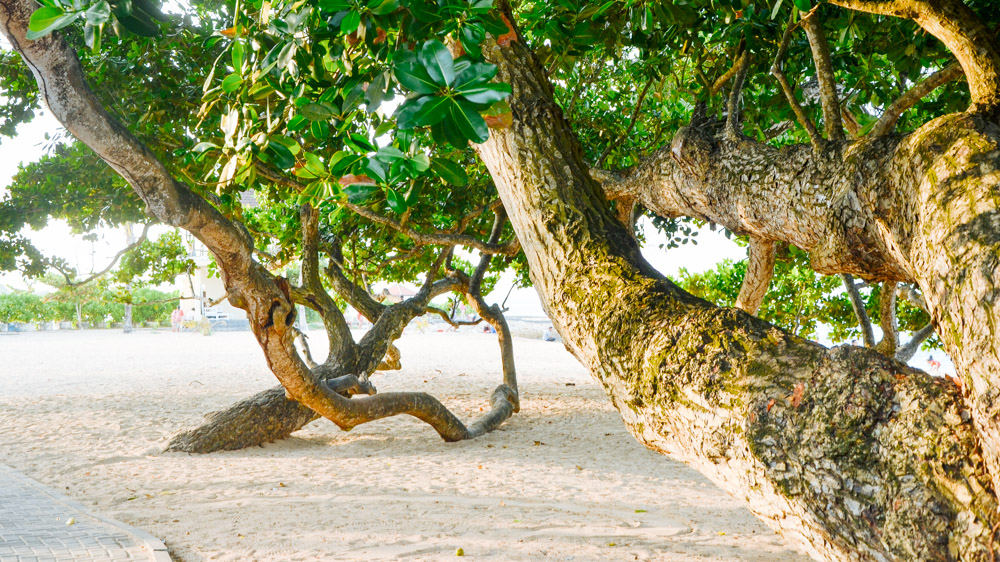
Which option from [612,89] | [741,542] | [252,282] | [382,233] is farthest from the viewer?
[382,233]

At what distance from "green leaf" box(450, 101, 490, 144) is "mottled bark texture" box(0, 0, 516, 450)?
4.50 feet

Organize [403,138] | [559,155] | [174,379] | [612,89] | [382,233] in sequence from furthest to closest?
[174,379], [382,233], [612,89], [559,155], [403,138]

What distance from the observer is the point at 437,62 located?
1229 mm

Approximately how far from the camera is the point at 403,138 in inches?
56.6

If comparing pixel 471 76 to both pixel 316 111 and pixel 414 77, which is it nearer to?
pixel 414 77

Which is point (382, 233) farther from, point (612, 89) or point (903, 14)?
point (903, 14)

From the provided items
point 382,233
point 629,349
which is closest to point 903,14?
point 629,349

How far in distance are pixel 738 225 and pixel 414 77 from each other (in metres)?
1.31

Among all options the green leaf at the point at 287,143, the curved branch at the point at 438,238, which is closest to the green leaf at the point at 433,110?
the green leaf at the point at 287,143

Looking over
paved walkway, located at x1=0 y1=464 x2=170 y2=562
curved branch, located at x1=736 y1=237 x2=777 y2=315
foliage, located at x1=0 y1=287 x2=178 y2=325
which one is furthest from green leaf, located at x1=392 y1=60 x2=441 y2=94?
foliage, located at x1=0 y1=287 x2=178 y2=325

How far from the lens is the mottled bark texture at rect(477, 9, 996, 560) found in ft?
3.78

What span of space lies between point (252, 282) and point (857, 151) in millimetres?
3096

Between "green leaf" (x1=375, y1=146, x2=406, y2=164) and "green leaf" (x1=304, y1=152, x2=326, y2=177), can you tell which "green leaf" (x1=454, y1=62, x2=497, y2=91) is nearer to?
"green leaf" (x1=375, y1=146, x2=406, y2=164)

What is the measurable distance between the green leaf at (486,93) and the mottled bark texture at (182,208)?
1385 mm
